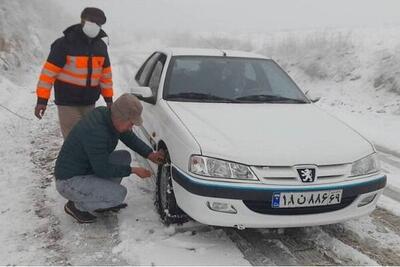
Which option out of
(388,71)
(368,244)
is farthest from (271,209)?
(388,71)

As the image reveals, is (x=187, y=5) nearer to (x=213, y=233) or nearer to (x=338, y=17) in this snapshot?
(x=338, y=17)

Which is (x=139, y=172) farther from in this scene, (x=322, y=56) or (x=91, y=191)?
(x=322, y=56)

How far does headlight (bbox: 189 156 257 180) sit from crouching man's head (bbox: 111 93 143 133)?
26.7 inches

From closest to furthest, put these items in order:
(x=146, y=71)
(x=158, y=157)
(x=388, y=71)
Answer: (x=158, y=157) → (x=146, y=71) → (x=388, y=71)

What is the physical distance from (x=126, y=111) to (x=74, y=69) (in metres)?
1.35

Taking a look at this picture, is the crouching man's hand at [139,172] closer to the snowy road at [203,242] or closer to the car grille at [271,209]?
the snowy road at [203,242]

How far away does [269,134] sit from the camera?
375 cm

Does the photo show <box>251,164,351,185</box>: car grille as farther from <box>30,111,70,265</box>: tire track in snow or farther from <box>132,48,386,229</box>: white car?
<box>30,111,70,265</box>: tire track in snow

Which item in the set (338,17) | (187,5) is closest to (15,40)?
(338,17)

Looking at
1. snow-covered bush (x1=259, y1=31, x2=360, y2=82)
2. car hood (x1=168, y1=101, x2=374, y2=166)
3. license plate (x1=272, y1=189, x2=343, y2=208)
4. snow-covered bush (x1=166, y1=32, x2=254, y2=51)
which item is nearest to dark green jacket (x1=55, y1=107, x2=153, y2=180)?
car hood (x1=168, y1=101, x2=374, y2=166)

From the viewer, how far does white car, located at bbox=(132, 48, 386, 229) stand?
132 inches

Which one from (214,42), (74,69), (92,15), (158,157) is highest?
(92,15)

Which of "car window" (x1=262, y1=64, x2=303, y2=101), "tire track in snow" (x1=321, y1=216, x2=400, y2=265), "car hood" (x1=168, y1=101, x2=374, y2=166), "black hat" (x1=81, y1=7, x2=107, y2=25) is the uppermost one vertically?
"black hat" (x1=81, y1=7, x2=107, y2=25)

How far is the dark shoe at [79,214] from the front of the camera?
403 cm
